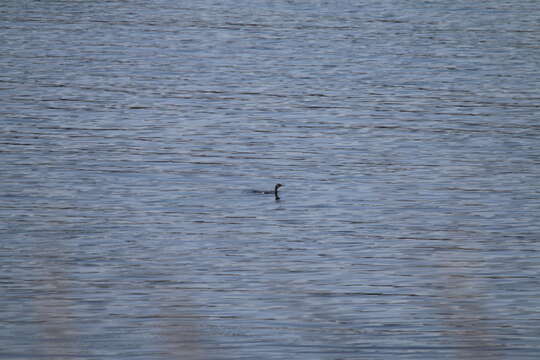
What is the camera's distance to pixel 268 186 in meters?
8.37

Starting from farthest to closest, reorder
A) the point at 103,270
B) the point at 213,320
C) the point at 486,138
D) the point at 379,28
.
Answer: the point at 379,28 → the point at 486,138 → the point at 103,270 → the point at 213,320

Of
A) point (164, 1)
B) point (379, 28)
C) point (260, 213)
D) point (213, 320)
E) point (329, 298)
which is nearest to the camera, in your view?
point (213, 320)

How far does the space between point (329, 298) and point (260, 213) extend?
2.06 metres

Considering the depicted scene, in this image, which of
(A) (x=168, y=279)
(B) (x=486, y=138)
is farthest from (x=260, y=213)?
(B) (x=486, y=138)

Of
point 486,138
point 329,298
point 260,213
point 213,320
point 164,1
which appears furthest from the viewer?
point 164,1

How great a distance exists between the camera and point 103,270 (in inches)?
A: 246

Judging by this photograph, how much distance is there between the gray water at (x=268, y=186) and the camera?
5035mm

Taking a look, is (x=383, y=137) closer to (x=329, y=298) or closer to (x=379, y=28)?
Answer: (x=329, y=298)

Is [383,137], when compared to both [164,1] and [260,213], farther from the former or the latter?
[164,1]

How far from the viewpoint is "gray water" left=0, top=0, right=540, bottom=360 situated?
504cm

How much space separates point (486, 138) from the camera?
984 centimetres

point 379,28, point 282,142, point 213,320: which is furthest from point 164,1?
point 213,320

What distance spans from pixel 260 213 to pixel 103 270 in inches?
72.6

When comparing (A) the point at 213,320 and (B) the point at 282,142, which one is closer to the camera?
(A) the point at 213,320
